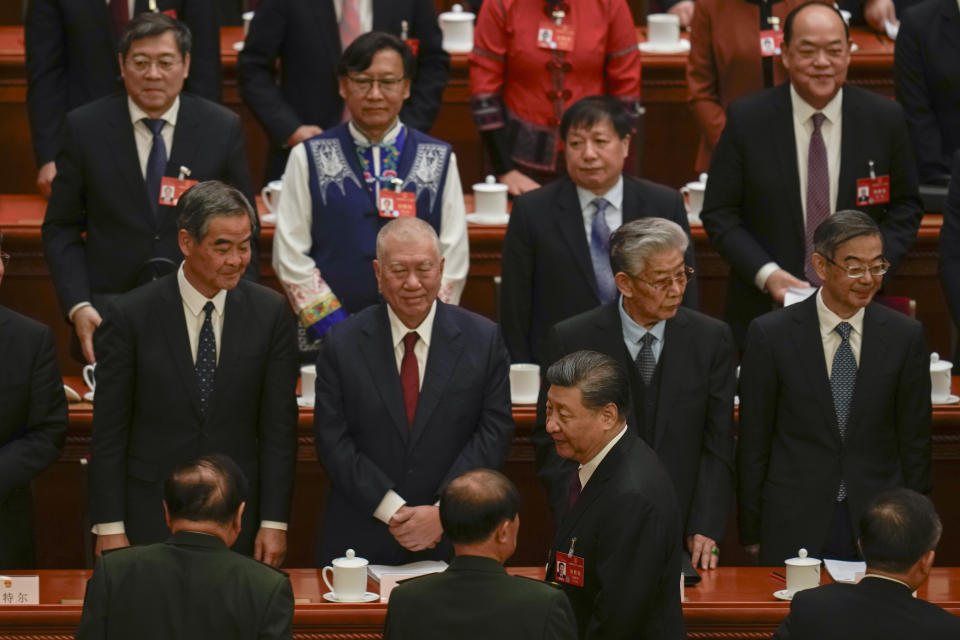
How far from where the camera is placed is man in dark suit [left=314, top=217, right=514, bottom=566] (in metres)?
4.14

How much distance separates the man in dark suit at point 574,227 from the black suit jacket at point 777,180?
288 millimetres

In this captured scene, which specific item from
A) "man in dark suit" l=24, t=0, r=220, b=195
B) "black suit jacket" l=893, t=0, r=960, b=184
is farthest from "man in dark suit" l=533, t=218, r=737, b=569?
"man in dark suit" l=24, t=0, r=220, b=195

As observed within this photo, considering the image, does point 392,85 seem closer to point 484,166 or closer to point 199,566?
point 484,166

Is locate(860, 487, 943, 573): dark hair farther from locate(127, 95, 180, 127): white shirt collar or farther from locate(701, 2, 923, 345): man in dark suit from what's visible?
locate(127, 95, 180, 127): white shirt collar

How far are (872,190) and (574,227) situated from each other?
87cm

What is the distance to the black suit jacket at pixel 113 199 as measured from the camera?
187 inches

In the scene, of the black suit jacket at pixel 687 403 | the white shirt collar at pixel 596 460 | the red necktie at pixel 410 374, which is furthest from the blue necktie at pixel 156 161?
the white shirt collar at pixel 596 460

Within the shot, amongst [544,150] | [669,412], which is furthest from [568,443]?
[544,150]

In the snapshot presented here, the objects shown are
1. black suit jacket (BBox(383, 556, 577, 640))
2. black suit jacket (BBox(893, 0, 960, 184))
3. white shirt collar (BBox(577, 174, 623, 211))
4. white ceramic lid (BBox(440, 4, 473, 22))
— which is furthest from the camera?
white ceramic lid (BBox(440, 4, 473, 22))

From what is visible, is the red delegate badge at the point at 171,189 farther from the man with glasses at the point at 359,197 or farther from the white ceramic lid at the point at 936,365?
the white ceramic lid at the point at 936,365

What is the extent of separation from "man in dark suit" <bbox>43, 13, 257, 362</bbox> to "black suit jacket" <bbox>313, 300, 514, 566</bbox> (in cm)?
79

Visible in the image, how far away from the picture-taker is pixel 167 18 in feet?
15.6

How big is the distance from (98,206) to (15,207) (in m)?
1.08

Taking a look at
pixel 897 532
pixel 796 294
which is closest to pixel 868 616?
pixel 897 532
